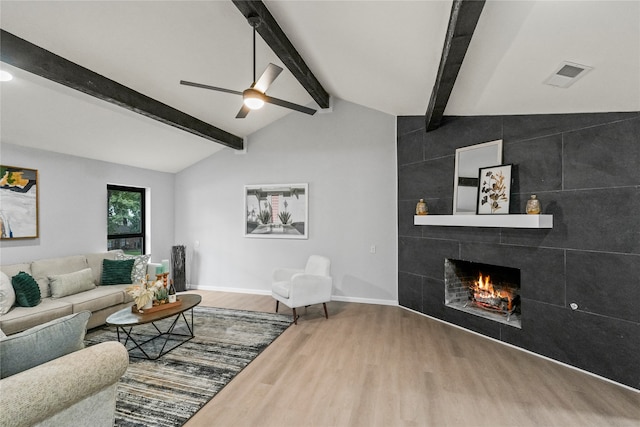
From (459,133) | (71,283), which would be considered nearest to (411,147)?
(459,133)

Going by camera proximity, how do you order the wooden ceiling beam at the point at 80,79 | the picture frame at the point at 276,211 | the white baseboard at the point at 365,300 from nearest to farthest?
the wooden ceiling beam at the point at 80,79 → the white baseboard at the point at 365,300 → the picture frame at the point at 276,211

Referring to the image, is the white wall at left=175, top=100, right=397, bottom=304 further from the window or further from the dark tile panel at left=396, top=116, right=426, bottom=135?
the window

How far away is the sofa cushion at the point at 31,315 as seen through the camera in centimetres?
288

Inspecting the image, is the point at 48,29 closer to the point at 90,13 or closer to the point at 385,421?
the point at 90,13

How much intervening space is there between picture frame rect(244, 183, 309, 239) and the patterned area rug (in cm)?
157

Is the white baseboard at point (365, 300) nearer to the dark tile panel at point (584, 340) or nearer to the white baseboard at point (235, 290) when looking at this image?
the white baseboard at point (235, 290)

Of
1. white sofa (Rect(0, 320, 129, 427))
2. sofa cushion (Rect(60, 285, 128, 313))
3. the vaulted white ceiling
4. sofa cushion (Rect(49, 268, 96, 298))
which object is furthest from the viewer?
sofa cushion (Rect(49, 268, 96, 298))

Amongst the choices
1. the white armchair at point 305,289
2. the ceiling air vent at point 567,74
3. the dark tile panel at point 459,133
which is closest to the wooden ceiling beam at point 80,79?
the white armchair at point 305,289

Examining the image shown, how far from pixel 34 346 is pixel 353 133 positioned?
4.50 m

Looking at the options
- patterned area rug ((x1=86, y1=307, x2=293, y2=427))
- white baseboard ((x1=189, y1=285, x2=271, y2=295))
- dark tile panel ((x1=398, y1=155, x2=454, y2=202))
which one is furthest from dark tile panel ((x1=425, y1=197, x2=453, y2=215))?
white baseboard ((x1=189, y1=285, x2=271, y2=295))

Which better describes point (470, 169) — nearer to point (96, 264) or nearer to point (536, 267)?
point (536, 267)

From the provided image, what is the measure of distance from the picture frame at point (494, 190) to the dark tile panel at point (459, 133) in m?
0.39

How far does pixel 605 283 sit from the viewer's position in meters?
2.65

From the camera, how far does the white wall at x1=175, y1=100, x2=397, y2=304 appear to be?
194 inches
